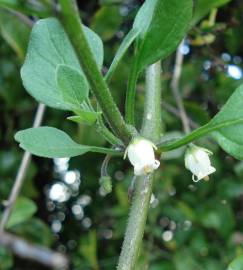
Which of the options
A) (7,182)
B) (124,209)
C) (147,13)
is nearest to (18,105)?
(7,182)

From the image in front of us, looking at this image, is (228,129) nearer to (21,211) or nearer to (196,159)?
(196,159)

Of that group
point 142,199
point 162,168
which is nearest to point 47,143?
point 142,199

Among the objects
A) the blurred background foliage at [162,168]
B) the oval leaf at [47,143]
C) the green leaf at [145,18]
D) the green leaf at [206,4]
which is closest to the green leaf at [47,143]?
the oval leaf at [47,143]

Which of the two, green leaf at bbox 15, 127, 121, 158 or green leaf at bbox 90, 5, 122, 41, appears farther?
green leaf at bbox 90, 5, 122, 41

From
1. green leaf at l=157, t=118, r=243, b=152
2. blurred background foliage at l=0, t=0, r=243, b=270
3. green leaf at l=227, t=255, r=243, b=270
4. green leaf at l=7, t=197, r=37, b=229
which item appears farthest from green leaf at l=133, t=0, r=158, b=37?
green leaf at l=7, t=197, r=37, b=229

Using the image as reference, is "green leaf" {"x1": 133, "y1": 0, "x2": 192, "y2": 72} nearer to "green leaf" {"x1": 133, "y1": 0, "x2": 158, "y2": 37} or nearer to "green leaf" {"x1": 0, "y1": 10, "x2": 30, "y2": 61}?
"green leaf" {"x1": 133, "y1": 0, "x2": 158, "y2": 37}

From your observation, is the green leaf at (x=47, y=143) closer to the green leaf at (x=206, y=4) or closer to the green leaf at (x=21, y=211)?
the green leaf at (x=206, y=4)
